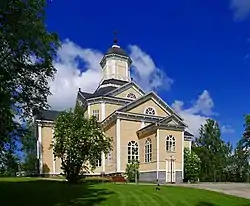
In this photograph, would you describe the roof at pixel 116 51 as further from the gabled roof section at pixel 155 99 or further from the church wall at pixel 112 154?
the church wall at pixel 112 154

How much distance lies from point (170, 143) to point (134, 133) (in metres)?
4.31

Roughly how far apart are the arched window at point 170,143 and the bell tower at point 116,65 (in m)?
15.1

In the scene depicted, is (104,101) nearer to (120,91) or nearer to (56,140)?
(120,91)

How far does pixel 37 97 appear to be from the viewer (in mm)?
15008

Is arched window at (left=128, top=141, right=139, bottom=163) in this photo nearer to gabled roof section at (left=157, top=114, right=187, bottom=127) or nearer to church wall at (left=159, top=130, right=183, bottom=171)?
church wall at (left=159, top=130, right=183, bottom=171)

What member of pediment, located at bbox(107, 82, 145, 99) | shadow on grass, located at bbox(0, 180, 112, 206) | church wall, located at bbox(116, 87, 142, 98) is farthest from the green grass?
church wall, located at bbox(116, 87, 142, 98)

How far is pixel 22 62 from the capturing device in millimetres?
13805

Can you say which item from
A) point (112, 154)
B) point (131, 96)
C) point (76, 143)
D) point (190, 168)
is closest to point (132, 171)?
point (112, 154)

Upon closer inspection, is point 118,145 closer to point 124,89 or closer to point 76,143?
point 124,89

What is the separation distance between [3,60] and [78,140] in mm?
14171

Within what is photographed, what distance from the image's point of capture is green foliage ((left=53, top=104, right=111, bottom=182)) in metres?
26.0

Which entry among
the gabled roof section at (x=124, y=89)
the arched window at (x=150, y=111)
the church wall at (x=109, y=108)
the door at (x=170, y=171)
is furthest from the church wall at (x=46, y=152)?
the door at (x=170, y=171)

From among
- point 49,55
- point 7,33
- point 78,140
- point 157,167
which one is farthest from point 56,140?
point 7,33

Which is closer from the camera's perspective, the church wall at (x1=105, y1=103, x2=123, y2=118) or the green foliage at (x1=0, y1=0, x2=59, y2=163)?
the green foliage at (x1=0, y1=0, x2=59, y2=163)
